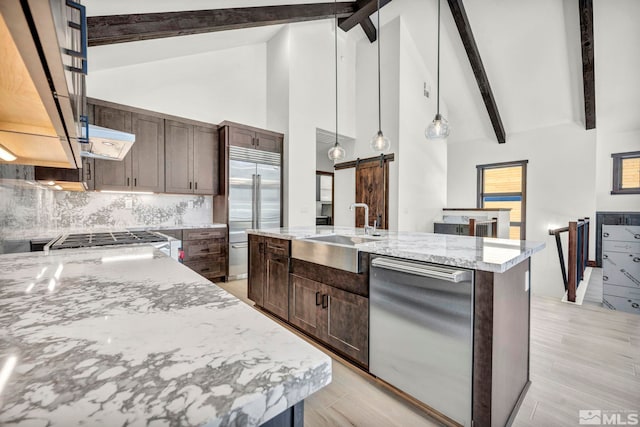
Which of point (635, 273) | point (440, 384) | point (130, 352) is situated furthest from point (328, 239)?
point (635, 273)

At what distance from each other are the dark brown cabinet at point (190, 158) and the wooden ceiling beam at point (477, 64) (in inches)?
176

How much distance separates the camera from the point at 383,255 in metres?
1.72

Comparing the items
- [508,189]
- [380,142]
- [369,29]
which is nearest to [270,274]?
[380,142]

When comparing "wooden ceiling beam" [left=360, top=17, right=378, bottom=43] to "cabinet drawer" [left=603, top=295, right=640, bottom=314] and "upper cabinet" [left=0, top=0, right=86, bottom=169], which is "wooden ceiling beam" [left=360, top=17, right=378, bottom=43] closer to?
"cabinet drawer" [left=603, top=295, right=640, bottom=314]

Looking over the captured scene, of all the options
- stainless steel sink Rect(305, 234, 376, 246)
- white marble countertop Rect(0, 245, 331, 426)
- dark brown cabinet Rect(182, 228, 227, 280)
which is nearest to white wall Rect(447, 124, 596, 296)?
stainless steel sink Rect(305, 234, 376, 246)

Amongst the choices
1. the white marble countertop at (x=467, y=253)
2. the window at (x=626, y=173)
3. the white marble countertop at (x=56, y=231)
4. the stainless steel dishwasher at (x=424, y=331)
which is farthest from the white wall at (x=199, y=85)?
the window at (x=626, y=173)

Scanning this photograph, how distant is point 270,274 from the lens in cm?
275

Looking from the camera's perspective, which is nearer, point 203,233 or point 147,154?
point 147,154

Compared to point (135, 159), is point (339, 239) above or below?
below

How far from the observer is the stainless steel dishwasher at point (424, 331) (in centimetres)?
137

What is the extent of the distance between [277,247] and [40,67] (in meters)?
2.22

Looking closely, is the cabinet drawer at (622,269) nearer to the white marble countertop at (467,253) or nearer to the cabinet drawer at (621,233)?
the cabinet drawer at (621,233)

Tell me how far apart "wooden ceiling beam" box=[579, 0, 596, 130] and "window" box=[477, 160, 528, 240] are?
1.34 metres

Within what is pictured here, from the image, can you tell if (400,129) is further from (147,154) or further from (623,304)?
(147,154)
